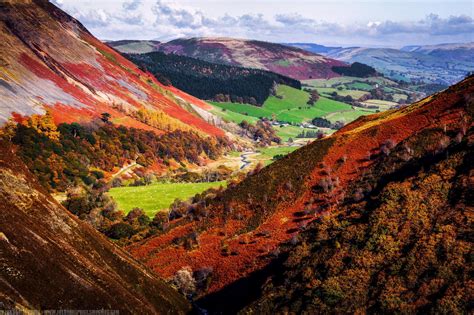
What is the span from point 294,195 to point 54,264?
4153 cm

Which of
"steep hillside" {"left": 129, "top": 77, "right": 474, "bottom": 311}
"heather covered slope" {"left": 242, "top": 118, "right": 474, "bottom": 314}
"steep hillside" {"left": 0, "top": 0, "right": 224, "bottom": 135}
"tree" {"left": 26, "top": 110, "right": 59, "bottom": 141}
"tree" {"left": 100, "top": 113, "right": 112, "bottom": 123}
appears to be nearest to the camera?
"heather covered slope" {"left": 242, "top": 118, "right": 474, "bottom": 314}

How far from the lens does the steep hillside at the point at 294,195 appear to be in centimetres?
5822

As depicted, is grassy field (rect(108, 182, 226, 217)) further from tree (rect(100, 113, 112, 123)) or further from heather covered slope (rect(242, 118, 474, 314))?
tree (rect(100, 113, 112, 123))

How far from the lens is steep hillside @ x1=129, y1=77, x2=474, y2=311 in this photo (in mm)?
58219

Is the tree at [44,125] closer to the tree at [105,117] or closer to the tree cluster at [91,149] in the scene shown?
the tree cluster at [91,149]

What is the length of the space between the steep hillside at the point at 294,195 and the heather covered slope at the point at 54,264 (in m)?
11.6

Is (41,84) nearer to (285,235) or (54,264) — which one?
(285,235)

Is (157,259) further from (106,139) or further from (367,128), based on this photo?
(106,139)

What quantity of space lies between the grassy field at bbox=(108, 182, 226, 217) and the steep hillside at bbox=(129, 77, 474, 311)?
808 inches

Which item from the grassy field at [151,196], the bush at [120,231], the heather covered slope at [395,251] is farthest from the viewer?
the grassy field at [151,196]

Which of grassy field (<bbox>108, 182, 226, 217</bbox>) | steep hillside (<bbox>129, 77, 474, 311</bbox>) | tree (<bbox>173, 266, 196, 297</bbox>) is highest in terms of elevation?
steep hillside (<bbox>129, 77, 474, 311</bbox>)

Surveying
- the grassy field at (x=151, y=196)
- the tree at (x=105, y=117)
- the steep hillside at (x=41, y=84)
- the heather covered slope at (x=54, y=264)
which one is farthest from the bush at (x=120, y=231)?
the tree at (x=105, y=117)

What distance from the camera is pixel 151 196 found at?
108250 millimetres

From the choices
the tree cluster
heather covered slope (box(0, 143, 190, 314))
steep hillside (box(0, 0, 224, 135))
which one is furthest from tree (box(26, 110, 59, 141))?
heather covered slope (box(0, 143, 190, 314))
